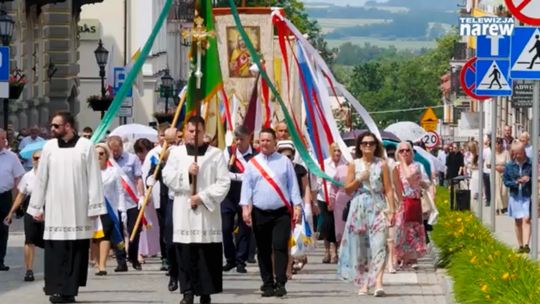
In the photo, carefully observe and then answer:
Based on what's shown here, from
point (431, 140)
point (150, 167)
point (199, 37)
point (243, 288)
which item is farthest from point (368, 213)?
point (431, 140)

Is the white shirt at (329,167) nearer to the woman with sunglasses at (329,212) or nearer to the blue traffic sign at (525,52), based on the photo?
the woman with sunglasses at (329,212)

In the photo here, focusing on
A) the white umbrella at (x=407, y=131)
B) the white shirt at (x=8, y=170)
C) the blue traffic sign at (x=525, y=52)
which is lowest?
the white umbrella at (x=407, y=131)

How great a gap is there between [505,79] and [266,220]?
7606 mm

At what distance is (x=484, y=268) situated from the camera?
15.6 meters

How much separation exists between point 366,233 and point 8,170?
5.16 m

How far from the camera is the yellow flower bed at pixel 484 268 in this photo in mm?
13664

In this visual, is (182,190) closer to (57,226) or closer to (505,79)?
(57,226)

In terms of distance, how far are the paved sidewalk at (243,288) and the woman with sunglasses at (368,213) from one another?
0.80 ft

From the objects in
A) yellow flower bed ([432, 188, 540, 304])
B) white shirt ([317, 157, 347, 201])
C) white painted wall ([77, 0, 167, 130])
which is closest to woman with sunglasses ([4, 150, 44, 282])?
white shirt ([317, 157, 347, 201])

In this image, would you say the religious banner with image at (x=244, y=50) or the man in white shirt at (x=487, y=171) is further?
the man in white shirt at (x=487, y=171)

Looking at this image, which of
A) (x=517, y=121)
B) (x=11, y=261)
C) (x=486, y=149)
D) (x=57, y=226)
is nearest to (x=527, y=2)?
(x=57, y=226)

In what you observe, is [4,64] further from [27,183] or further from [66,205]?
[66,205]

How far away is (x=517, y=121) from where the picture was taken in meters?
72.9

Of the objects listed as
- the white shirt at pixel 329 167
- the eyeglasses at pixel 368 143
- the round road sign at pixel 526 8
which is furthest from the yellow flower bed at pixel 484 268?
the round road sign at pixel 526 8
